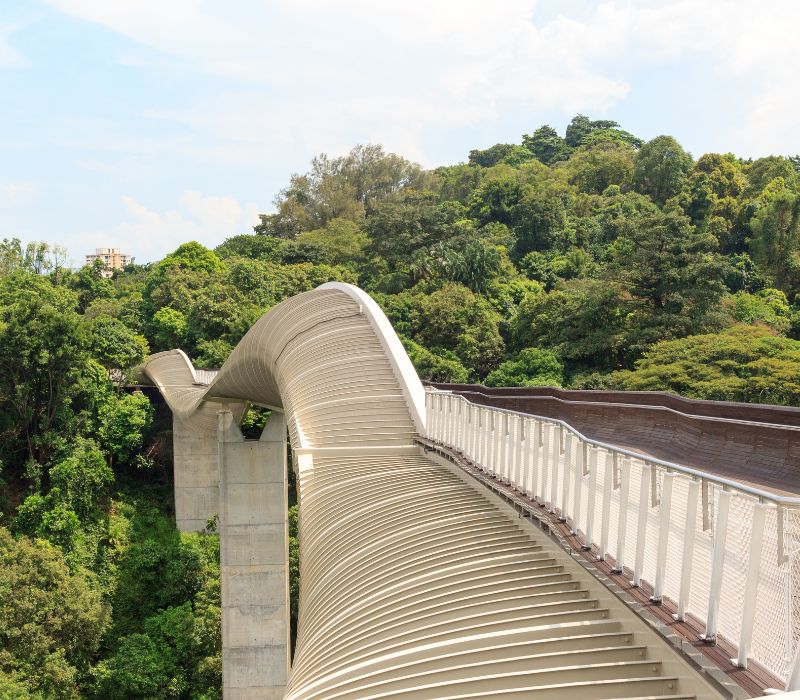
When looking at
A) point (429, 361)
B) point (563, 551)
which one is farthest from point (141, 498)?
point (563, 551)

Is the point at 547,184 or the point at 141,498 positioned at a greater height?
the point at 547,184

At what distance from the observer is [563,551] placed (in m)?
6.17

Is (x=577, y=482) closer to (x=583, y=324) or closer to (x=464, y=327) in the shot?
(x=583, y=324)

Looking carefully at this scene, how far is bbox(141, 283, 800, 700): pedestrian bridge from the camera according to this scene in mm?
3955

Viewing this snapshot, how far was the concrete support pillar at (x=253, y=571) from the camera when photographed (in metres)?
22.8

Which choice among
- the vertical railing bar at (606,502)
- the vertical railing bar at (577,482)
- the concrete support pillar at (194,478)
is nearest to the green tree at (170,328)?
the concrete support pillar at (194,478)

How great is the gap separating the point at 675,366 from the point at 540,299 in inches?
496

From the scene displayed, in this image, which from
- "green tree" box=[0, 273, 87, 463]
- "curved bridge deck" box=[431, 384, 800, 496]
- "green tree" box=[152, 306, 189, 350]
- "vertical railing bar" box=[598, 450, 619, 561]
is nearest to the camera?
"vertical railing bar" box=[598, 450, 619, 561]

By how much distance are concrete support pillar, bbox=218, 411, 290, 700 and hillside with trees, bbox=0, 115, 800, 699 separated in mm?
2227

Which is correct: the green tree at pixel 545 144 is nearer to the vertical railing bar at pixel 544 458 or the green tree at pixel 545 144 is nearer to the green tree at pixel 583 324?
the green tree at pixel 583 324

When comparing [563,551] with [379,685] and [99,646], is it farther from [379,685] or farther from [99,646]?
[99,646]

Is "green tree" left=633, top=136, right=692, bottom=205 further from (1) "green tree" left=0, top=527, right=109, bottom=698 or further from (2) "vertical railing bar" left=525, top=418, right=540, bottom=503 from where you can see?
(2) "vertical railing bar" left=525, top=418, right=540, bottom=503

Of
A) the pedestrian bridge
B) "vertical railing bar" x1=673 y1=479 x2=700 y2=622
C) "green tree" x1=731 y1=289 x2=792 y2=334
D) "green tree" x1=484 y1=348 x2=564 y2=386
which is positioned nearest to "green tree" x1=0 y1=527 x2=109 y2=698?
the pedestrian bridge

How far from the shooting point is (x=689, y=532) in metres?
→ 4.37
